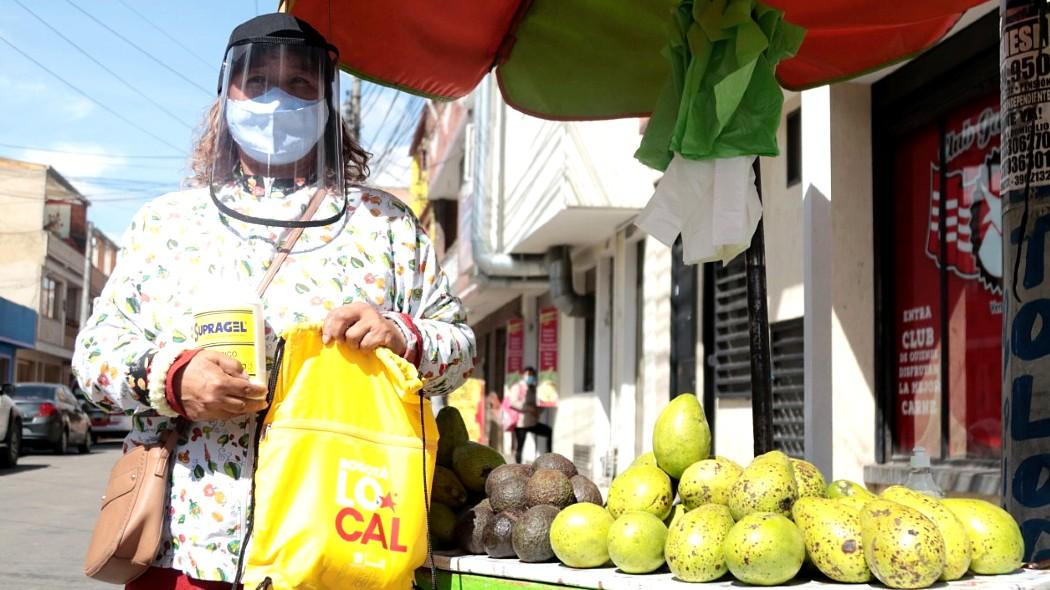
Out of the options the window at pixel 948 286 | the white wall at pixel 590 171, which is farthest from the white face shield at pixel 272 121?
the white wall at pixel 590 171

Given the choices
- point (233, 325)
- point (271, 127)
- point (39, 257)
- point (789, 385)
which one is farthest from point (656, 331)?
point (39, 257)

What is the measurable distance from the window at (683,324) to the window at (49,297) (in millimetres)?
44143

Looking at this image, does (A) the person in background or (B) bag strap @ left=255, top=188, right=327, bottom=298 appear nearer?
(B) bag strap @ left=255, top=188, right=327, bottom=298

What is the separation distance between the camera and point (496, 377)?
26.6m

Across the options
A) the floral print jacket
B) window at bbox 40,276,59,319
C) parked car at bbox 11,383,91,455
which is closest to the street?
parked car at bbox 11,383,91,455

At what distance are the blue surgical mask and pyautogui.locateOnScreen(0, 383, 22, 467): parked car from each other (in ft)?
51.2

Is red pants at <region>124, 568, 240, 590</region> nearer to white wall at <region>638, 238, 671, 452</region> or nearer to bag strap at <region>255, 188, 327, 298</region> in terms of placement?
bag strap at <region>255, 188, 327, 298</region>

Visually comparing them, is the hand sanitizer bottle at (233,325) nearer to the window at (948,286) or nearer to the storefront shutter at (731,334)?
the window at (948,286)

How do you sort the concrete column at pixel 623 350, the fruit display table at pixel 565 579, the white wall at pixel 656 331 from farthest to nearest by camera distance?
1. the concrete column at pixel 623 350
2. the white wall at pixel 656 331
3. the fruit display table at pixel 565 579

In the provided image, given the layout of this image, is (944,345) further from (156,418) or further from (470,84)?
(156,418)

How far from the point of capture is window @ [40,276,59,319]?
50188 mm

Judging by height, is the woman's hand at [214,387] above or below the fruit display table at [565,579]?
above

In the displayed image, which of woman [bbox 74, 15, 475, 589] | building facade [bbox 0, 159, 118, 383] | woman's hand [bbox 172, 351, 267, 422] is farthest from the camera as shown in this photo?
building facade [bbox 0, 159, 118, 383]

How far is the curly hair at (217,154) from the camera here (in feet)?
8.73
